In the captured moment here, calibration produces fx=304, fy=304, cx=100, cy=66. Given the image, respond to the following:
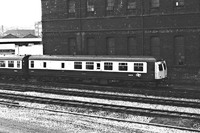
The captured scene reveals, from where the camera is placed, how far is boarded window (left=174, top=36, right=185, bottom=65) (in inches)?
1090

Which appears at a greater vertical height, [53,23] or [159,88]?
[53,23]

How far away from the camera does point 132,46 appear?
3023 centimetres

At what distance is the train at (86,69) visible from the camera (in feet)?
79.4

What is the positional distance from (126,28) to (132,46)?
188cm

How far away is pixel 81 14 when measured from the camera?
3306 centimetres

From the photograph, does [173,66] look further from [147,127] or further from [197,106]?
[147,127]

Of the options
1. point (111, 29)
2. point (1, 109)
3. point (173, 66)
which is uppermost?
point (111, 29)

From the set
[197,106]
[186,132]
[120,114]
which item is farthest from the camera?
[197,106]

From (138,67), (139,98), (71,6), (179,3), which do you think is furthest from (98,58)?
(71,6)

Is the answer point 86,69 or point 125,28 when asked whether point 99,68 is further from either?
point 125,28

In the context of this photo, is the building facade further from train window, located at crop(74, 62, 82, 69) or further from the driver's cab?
train window, located at crop(74, 62, 82, 69)

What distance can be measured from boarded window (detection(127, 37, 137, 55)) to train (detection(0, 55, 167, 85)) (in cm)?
457

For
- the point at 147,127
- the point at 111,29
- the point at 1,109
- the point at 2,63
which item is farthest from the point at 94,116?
the point at 2,63

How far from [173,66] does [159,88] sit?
13.9 ft
